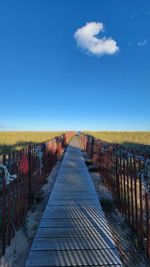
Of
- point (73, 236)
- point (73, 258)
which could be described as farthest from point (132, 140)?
point (73, 258)

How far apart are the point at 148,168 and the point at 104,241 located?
4.39ft

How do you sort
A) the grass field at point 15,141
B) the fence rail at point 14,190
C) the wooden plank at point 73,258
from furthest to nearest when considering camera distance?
the grass field at point 15,141 < the fence rail at point 14,190 < the wooden plank at point 73,258

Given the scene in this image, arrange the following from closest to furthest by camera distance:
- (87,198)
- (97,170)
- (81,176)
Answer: (87,198) → (81,176) → (97,170)

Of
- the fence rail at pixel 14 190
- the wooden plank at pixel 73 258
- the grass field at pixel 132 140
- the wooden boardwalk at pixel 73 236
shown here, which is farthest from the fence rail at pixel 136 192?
the grass field at pixel 132 140

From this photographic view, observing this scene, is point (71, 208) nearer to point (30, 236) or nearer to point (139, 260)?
point (30, 236)

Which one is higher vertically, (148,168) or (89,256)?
(148,168)

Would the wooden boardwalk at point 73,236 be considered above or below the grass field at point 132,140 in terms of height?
below

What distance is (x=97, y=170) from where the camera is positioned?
1116 centimetres

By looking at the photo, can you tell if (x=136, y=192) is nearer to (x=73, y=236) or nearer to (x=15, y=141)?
(x=73, y=236)

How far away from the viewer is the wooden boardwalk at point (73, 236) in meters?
3.55

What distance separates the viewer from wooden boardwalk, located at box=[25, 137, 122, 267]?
355 cm

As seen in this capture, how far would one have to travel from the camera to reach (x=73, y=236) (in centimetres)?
425

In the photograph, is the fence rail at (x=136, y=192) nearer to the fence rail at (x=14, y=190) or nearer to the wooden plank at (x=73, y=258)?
the wooden plank at (x=73, y=258)

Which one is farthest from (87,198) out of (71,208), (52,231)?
(52,231)
